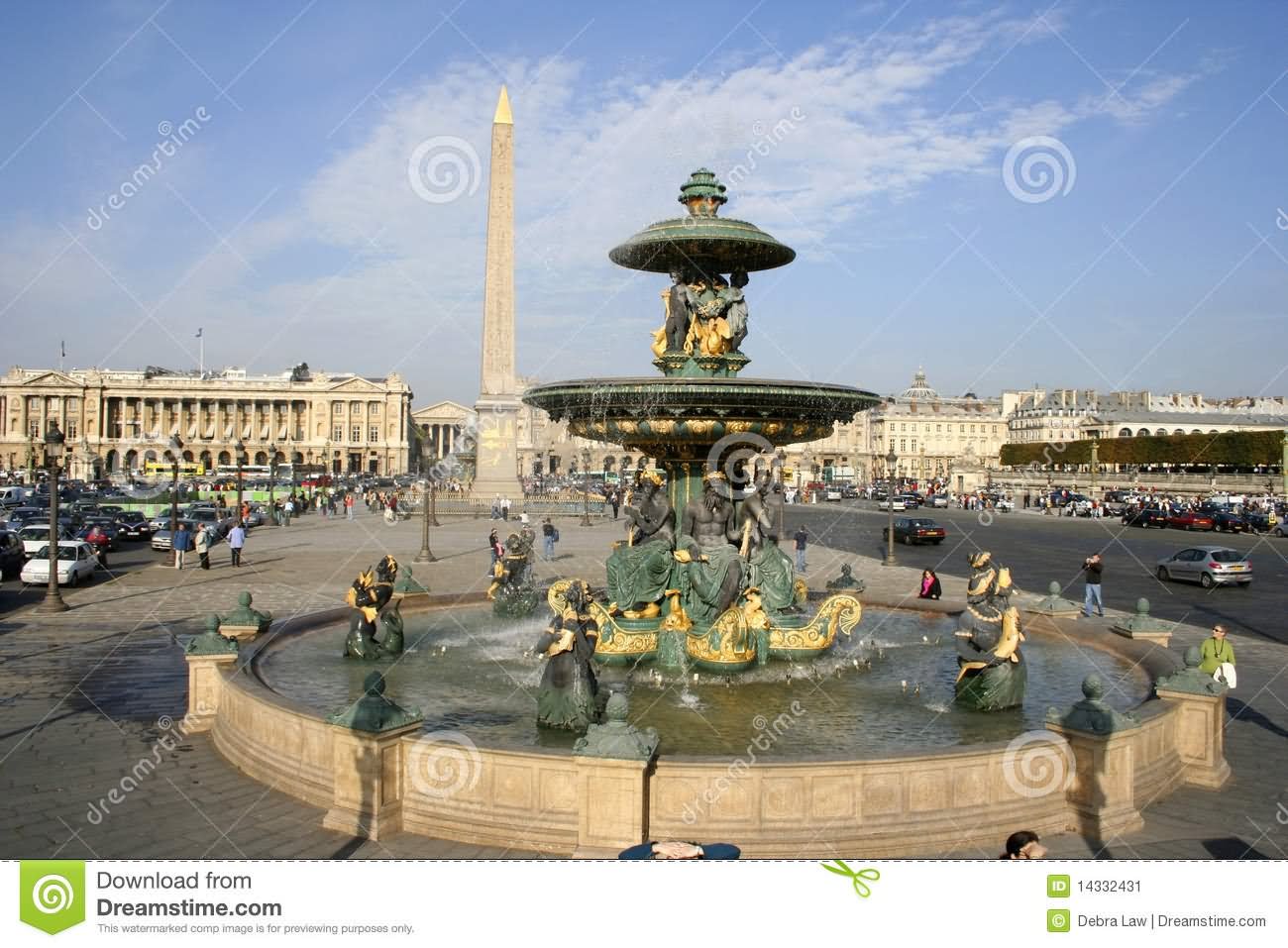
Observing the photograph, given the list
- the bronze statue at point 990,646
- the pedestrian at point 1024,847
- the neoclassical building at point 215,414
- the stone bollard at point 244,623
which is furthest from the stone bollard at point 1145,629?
the neoclassical building at point 215,414

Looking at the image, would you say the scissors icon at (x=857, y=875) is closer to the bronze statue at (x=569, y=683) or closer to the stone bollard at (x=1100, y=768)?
the stone bollard at (x=1100, y=768)

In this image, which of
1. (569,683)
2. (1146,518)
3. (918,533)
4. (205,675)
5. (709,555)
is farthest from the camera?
(1146,518)

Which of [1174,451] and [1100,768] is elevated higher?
[1174,451]

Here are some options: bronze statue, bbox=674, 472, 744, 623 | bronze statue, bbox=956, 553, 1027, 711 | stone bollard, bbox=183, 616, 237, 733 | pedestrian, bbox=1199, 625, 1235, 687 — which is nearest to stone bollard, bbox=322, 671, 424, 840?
stone bollard, bbox=183, 616, 237, 733

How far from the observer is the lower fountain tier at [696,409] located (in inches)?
Result: 444

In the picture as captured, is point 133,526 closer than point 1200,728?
No

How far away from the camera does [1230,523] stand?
155 ft

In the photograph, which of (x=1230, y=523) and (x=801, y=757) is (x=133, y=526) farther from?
(x=1230, y=523)

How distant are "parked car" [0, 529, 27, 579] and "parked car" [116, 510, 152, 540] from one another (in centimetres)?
1205

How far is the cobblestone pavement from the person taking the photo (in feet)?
23.2

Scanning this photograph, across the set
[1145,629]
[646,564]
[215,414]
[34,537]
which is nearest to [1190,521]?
[1145,629]

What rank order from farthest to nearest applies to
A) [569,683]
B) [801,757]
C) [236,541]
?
1. [236,541]
2. [569,683]
3. [801,757]

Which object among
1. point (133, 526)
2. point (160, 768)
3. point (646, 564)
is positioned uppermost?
point (646, 564)

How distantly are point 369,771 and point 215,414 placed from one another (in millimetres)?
152794
